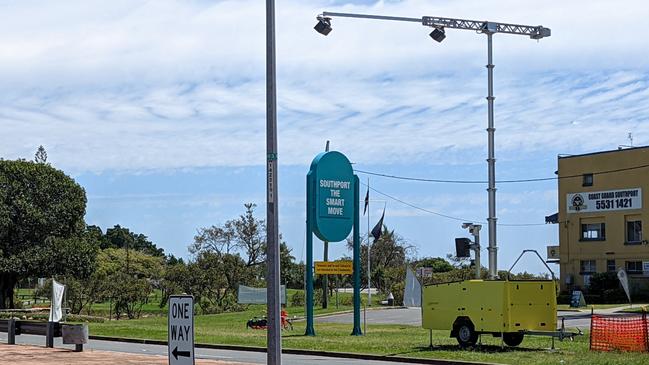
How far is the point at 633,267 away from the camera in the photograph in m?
62.6

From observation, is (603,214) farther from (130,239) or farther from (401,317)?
(130,239)

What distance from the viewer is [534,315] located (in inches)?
966

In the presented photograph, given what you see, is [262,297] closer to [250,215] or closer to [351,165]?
[250,215]

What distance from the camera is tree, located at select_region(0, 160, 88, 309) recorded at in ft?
171

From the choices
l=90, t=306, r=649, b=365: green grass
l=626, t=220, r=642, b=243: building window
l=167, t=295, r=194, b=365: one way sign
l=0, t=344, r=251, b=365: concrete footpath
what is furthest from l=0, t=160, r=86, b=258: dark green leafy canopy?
l=167, t=295, r=194, b=365: one way sign

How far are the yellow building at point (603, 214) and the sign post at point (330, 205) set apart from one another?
3188cm

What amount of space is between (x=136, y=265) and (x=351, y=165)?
5078 cm

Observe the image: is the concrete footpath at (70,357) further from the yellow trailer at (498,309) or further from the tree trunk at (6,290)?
the tree trunk at (6,290)

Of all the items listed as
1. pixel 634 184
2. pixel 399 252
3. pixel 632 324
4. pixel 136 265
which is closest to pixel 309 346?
pixel 632 324

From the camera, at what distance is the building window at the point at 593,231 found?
65.4m

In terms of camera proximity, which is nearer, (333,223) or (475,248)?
(475,248)

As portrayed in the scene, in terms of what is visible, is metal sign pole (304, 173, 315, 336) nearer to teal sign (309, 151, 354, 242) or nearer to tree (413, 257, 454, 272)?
teal sign (309, 151, 354, 242)

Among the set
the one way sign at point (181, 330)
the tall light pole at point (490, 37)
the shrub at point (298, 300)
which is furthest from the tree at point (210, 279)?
the one way sign at point (181, 330)

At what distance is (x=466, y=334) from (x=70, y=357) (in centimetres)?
985
